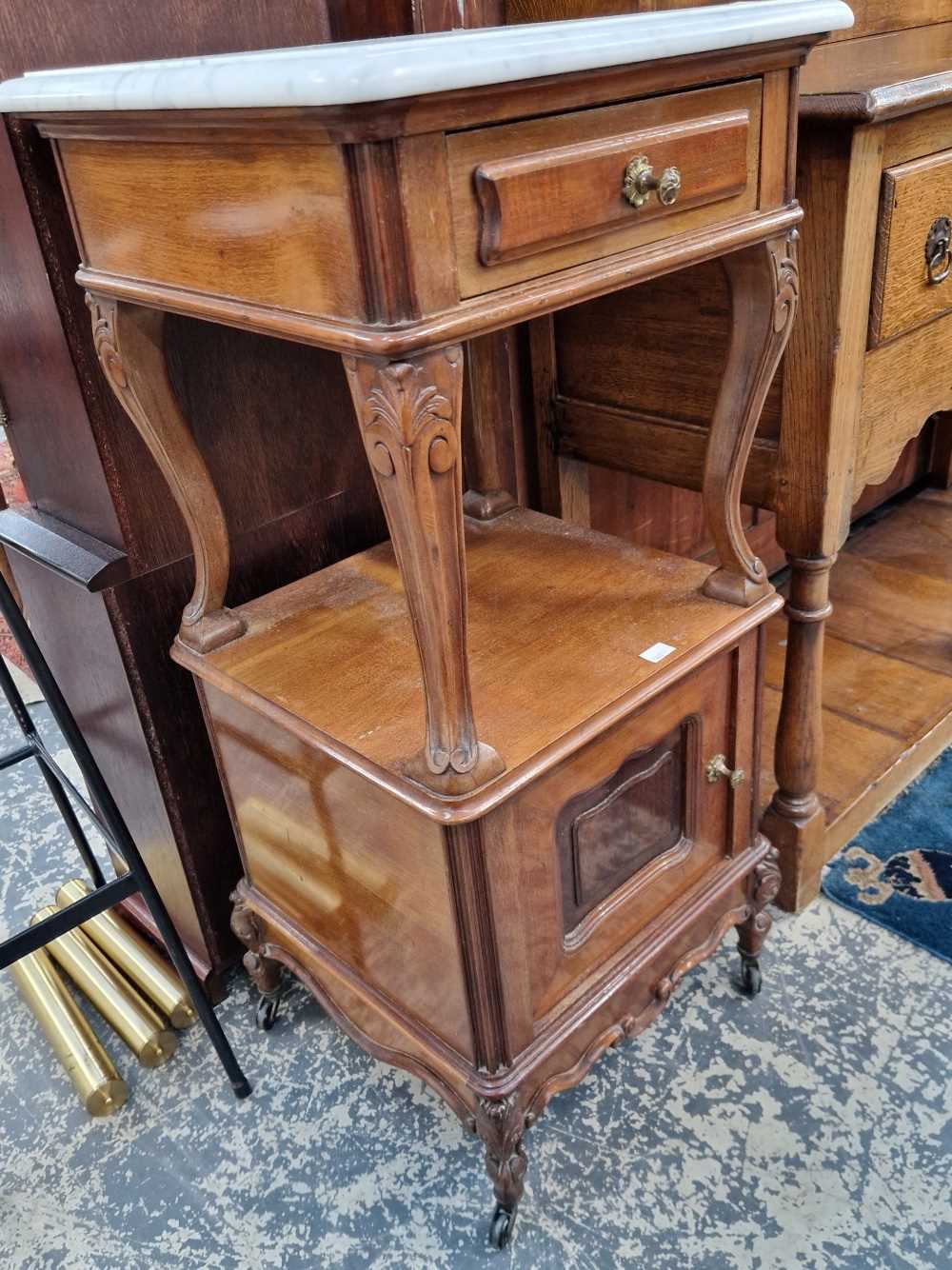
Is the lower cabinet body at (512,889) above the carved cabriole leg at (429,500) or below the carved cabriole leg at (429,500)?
below

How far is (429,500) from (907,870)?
1272mm

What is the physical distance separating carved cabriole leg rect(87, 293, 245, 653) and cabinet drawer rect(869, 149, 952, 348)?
2.77 ft

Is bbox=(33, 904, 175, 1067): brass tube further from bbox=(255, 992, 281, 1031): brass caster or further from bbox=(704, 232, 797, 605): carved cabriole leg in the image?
bbox=(704, 232, 797, 605): carved cabriole leg

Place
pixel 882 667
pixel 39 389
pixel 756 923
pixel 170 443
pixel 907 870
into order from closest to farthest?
pixel 170 443 → pixel 39 389 → pixel 756 923 → pixel 907 870 → pixel 882 667

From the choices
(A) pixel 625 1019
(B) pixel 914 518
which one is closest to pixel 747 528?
(B) pixel 914 518

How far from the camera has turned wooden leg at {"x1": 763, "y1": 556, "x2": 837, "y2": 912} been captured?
1.40 metres

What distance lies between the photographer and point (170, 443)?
1.16 m

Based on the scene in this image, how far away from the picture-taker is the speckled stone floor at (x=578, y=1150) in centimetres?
121

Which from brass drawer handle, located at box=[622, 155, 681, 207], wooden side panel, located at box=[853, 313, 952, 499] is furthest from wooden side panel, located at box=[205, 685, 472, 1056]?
wooden side panel, located at box=[853, 313, 952, 499]

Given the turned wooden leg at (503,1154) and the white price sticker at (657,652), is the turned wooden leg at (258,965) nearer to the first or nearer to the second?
the turned wooden leg at (503,1154)

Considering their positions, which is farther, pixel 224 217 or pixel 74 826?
pixel 74 826

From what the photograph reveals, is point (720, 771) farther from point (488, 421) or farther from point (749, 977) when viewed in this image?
point (488, 421)

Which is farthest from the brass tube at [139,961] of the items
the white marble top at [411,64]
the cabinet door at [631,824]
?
the white marble top at [411,64]

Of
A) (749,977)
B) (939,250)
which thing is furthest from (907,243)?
(749,977)
